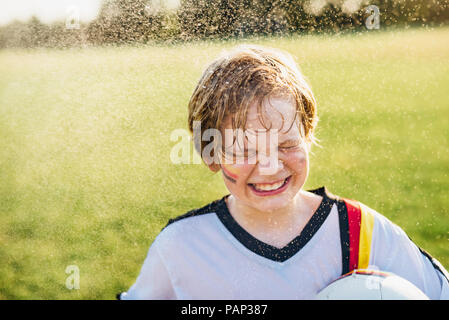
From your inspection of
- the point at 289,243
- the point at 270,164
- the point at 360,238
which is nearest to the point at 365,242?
the point at 360,238

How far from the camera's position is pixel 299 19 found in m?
5.81

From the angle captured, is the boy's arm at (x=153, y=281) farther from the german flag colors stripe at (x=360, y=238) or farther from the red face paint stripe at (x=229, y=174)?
the german flag colors stripe at (x=360, y=238)

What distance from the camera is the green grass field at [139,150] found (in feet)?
7.56

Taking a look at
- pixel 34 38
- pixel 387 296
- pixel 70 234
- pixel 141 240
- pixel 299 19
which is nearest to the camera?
pixel 387 296

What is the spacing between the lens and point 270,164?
110 centimetres

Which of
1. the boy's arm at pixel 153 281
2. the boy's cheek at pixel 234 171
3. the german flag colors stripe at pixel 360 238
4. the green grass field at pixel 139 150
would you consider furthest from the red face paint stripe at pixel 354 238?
the green grass field at pixel 139 150

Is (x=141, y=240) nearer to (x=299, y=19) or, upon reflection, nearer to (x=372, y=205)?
(x=372, y=205)

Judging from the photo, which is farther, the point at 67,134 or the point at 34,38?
the point at 34,38

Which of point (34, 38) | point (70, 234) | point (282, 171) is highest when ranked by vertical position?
point (34, 38)

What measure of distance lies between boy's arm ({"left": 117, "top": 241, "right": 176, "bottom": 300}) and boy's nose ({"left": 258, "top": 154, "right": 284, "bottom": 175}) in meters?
0.32

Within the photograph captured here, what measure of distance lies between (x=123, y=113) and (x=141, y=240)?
2377mm

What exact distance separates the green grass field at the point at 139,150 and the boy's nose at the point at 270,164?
1048mm

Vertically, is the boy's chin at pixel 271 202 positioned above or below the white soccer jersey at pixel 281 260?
above
